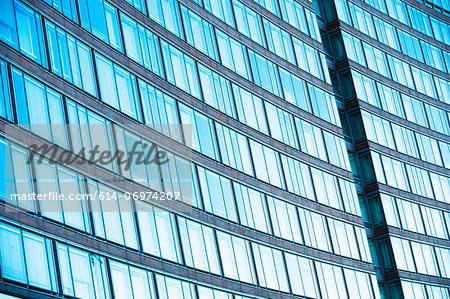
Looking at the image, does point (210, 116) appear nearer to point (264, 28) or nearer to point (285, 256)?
point (285, 256)

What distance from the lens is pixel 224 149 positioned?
46375 mm

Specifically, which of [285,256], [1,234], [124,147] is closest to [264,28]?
[285,256]

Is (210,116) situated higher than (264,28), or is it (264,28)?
(264,28)

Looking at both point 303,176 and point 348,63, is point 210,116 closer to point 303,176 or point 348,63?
point 303,176

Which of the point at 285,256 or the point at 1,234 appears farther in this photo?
the point at 285,256

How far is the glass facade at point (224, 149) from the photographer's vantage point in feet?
106

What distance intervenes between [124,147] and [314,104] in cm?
2327

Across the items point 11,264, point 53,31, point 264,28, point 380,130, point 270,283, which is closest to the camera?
point 11,264

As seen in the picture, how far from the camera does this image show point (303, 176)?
53000mm

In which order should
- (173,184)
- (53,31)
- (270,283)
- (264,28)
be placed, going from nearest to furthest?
(53,31)
(173,184)
(270,283)
(264,28)

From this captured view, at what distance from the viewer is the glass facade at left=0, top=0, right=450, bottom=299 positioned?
32.4 meters

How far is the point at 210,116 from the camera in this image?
152ft

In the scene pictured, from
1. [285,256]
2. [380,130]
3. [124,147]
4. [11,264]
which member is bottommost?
[11,264]

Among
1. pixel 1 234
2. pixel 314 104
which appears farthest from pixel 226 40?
pixel 1 234
